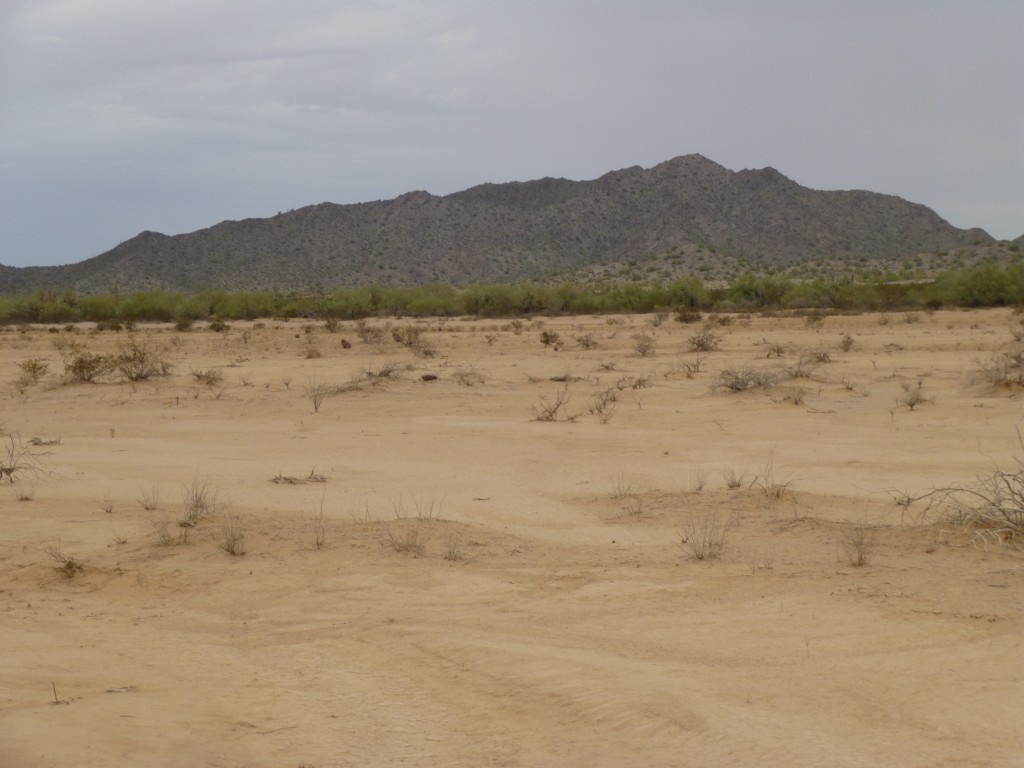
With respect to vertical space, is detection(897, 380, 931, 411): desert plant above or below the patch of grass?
above

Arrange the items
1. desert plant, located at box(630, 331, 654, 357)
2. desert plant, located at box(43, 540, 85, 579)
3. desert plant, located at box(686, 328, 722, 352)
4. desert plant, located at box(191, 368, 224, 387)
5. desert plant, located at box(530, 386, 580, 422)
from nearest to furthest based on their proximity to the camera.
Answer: desert plant, located at box(43, 540, 85, 579) → desert plant, located at box(530, 386, 580, 422) → desert plant, located at box(191, 368, 224, 387) → desert plant, located at box(630, 331, 654, 357) → desert plant, located at box(686, 328, 722, 352)

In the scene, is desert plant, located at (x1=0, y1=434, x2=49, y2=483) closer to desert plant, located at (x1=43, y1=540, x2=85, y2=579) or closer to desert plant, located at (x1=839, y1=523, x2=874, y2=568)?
desert plant, located at (x1=43, y1=540, x2=85, y2=579)

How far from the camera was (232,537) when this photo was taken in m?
9.52

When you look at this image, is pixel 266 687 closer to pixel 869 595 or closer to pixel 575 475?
pixel 869 595

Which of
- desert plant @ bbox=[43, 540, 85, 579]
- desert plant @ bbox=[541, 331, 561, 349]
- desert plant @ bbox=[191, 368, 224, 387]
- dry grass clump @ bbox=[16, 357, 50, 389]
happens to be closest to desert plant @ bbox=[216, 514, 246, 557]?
desert plant @ bbox=[43, 540, 85, 579]

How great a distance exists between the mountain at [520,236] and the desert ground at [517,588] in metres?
80.5

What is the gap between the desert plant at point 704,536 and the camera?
8922mm

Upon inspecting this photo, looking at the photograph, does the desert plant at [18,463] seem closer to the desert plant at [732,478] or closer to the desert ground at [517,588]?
the desert ground at [517,588]

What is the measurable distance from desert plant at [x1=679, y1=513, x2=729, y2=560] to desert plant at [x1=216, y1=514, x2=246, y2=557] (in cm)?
374

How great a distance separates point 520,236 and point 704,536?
102m

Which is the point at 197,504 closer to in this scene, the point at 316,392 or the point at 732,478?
the point at 732,478

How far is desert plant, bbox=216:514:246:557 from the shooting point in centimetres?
946

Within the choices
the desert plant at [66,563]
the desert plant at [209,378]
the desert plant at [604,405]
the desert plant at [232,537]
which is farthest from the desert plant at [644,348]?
the desert plant at [66,563]

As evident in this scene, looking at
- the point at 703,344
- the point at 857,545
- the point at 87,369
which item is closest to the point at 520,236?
the point at 703,344
